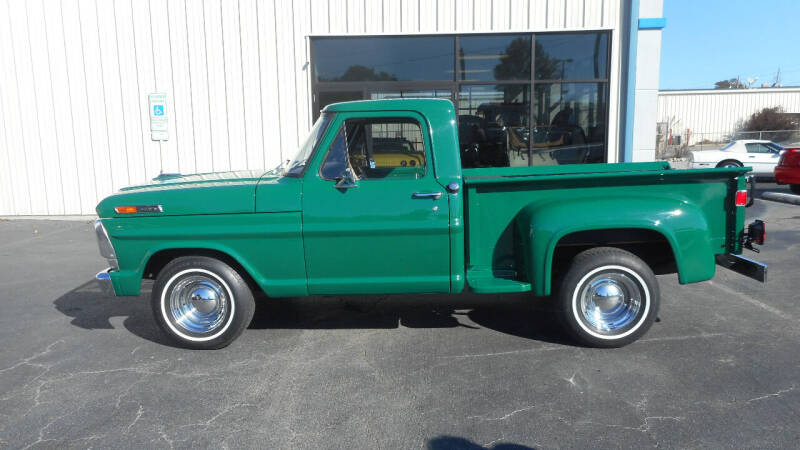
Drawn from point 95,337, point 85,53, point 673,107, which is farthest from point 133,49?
point 673,107

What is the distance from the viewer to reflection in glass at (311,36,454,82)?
10.4 meters

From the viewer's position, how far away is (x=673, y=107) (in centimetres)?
4184

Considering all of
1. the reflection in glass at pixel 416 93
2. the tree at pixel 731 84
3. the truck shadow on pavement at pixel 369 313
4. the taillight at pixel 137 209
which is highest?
the tree at pixel 731 84

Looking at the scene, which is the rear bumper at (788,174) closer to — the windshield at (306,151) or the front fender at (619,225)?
the front fender at (619,225)

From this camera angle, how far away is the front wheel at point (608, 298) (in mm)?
4055

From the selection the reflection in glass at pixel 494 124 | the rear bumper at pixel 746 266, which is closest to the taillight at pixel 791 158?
the reflection in glass at pixel 494 124

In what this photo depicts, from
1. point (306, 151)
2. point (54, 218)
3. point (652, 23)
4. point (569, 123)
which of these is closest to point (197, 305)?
point (306, 151)

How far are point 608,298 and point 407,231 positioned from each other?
1.65m

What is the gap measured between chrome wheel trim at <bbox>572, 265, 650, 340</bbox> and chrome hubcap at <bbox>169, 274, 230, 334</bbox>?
2809 millimetres

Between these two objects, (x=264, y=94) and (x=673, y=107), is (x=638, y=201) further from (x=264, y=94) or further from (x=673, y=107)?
(x=673, y=107)

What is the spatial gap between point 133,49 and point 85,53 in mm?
974

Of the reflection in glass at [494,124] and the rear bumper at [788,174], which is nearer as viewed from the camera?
the reflection in glass at [494,124]

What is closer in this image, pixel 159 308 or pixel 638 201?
pixel 638 201

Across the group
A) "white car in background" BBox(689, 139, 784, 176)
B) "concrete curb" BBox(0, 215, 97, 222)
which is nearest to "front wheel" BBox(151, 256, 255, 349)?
"concrete curb" BBox(0, 215, 97, 222)
